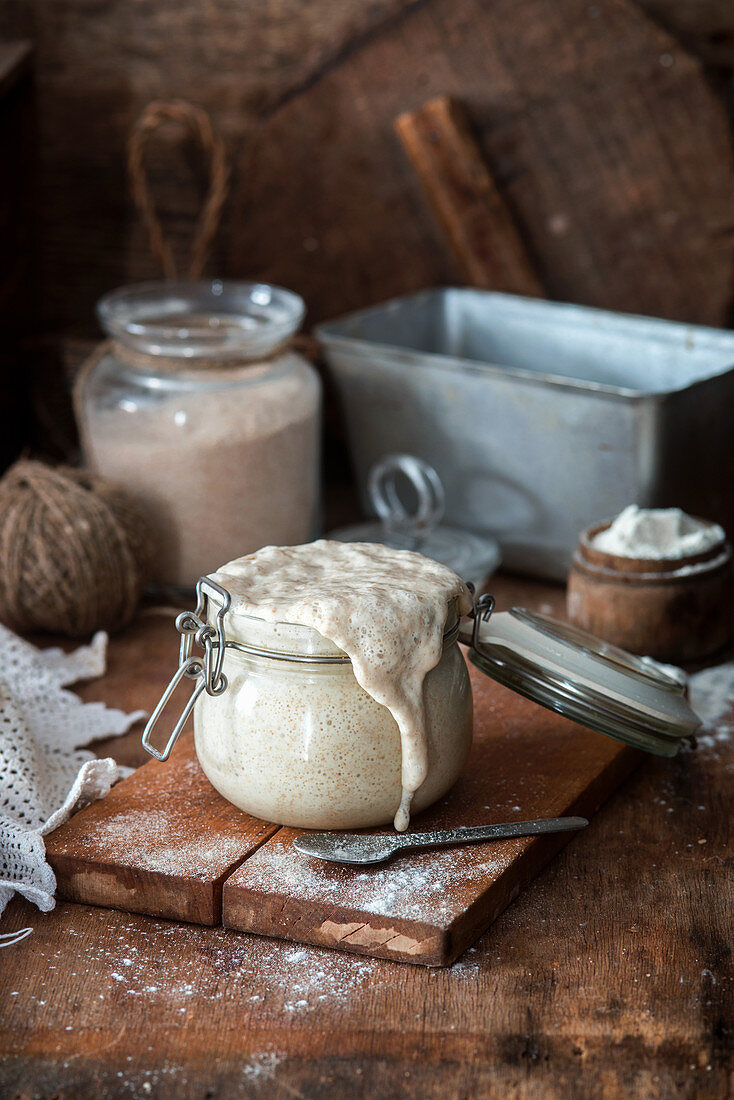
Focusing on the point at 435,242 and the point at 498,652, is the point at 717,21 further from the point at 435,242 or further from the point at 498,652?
the point at 498,652

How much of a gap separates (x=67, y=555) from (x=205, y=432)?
0.51 ft

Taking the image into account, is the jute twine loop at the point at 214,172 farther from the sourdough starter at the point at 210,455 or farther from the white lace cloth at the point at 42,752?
the white lace cloth at the point at 42,752

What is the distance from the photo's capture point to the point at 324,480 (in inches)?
55.9

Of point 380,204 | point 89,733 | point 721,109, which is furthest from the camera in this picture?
point 380,204

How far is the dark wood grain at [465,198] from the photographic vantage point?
1275 millimetres

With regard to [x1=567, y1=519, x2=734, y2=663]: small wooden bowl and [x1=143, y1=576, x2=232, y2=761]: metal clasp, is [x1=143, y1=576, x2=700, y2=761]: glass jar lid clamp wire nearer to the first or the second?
[x1=143, y1=576, x2=232, y2=761]: metal clasp

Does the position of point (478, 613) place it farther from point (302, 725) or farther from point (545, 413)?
point (545, 413)

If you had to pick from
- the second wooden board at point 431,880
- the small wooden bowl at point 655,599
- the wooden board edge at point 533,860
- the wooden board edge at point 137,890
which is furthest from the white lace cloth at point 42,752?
the small wooden bowl at point 655,599

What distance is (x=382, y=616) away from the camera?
61cm

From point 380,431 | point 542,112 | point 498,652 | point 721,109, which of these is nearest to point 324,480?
point 380,431

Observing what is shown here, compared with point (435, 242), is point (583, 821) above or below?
below

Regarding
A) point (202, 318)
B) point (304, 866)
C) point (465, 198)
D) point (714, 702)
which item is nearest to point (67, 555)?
point (202, 318)

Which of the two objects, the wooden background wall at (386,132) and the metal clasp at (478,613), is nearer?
the metal clasp at (478,613)

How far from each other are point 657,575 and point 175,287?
534 millimetres
